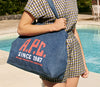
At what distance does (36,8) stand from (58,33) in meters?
0.23

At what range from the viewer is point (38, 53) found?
4.65ft

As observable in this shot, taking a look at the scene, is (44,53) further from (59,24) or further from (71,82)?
(71,82)

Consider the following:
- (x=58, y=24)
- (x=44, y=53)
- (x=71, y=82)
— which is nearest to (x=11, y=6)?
(x=71, y=82)

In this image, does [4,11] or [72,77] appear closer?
[72,77]

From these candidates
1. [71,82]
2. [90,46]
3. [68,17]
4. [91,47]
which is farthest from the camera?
[90,46]

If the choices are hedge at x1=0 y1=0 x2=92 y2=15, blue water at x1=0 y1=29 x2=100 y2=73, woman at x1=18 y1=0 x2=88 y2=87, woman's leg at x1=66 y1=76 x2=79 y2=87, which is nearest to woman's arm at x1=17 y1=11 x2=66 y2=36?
woman at x1=18 y1=0 x2=88 y2=87

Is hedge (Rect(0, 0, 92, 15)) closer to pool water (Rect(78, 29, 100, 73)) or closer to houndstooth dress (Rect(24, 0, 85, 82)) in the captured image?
pool water (Rect(78, 29, 100, 73))

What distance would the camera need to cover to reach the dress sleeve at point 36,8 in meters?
1.51

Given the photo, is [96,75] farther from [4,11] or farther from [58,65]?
[4,11]

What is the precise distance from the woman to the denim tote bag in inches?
1.6

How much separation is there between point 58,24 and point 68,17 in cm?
18

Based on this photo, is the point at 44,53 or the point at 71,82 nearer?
the point at 44,53

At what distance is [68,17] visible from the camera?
1.64 meters

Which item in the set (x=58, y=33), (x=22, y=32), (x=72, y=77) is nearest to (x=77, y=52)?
(x=72, y=77)
